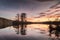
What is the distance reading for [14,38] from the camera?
Result: 3.28 ft

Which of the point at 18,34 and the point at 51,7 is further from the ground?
the point at 51,7

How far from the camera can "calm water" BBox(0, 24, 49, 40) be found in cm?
99

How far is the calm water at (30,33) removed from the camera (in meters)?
0.99

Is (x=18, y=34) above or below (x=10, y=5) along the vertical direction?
below

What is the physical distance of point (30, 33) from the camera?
1023mm

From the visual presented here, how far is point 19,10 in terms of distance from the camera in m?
1.03

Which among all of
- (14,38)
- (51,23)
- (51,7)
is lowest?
(14,38)

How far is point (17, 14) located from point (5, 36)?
18cm

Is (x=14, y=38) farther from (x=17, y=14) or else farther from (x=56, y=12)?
(x=56, y=12)

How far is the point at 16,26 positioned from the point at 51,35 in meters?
0.26

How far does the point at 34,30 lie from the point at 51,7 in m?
0.21

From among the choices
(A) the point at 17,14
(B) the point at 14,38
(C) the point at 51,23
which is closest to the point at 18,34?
(B) the point at 14,38

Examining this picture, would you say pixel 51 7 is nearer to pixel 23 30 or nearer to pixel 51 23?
pixel 51 23

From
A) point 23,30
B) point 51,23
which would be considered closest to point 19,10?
point 23,30
